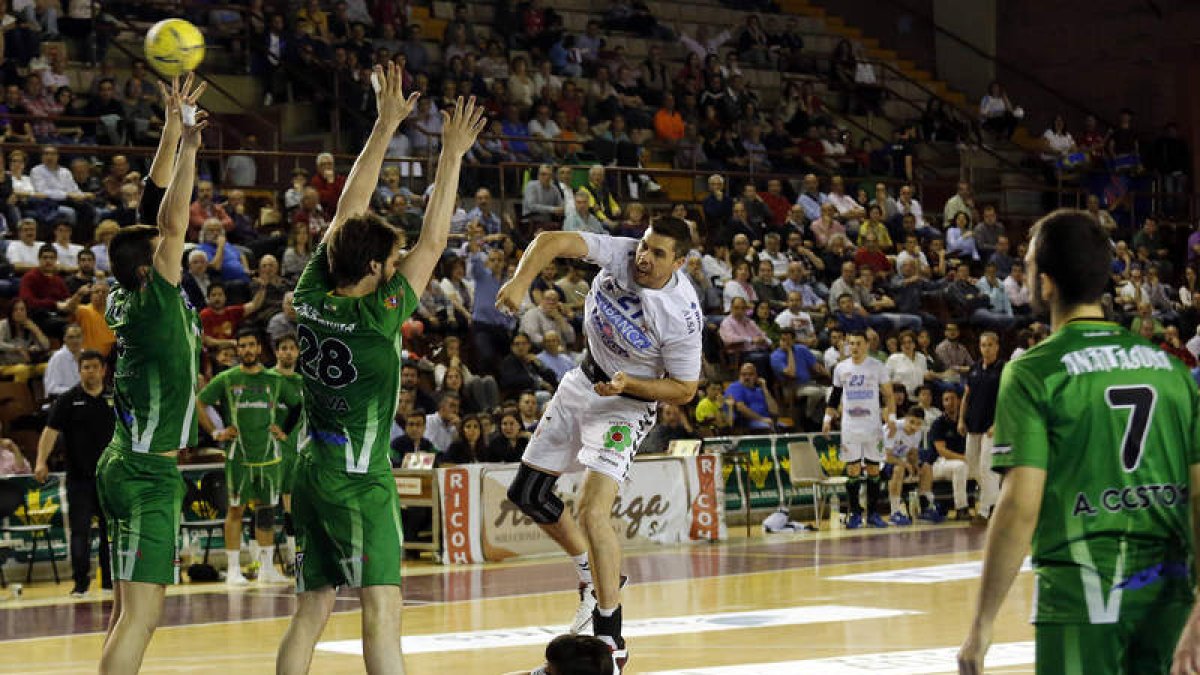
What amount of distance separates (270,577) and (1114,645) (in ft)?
40.7

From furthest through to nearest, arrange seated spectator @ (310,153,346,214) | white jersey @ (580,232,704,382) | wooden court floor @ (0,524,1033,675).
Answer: seated spectator @ (310,153,346,214) < wooden court floor @ (0,524,1033,675) < white jersey @ (580,232,704,382)

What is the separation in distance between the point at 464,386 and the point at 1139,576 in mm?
15633

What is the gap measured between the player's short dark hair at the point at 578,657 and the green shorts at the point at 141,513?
2.23m

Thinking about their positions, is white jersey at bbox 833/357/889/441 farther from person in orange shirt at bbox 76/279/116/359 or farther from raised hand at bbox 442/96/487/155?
raised hand at bbox 442/96/487/155

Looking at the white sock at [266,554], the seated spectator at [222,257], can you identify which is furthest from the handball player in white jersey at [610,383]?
the seated spectator at [222,257]

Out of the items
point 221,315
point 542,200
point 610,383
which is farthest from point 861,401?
point 610,383

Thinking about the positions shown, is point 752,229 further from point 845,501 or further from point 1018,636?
point 1018,636

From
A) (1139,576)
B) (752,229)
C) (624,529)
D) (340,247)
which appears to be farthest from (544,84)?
(1139,576)

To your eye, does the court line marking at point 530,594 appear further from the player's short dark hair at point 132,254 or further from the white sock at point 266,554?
the player's short dark hair at point 132,254

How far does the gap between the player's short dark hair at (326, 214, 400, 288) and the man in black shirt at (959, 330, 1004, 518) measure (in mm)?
13169

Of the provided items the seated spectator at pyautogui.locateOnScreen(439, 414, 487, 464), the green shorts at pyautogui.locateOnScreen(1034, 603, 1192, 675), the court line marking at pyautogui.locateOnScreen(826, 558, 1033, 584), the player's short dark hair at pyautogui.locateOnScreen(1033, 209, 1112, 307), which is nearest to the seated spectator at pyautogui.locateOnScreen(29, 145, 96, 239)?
the seated spectator at pyautogui.locateOnScreen(439, 414, 487, 464)

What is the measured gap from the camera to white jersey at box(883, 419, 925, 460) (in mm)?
22125

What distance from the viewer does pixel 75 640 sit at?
1191 cm

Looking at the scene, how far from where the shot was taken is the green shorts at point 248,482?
16234mm
